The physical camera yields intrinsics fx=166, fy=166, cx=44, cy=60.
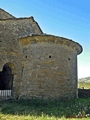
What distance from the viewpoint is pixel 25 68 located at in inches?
478

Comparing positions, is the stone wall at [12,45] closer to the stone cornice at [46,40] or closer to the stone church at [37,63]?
the stone church at [37,63]

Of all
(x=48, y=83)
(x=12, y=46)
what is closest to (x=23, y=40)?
(x=12, y=46)

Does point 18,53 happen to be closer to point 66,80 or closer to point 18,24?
point 18,24

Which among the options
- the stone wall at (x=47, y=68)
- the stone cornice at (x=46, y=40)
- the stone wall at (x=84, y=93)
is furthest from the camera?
the stone wall at (x=84, y=93)

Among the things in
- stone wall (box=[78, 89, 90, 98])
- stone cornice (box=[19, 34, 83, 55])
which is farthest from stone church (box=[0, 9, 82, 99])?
stone wall (box=[78, 89, 90, 98])

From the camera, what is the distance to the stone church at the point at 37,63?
37.4 feet

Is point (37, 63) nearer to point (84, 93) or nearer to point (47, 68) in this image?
point (47, 68)

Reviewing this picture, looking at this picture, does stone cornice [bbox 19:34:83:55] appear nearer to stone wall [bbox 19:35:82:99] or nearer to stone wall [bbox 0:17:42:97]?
stone wall [bbox 19:35:82:99]

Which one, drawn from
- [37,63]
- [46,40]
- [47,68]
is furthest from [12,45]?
[47,68]

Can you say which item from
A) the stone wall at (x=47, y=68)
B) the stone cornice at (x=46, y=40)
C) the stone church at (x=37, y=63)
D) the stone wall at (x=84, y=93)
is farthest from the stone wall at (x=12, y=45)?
the stone wall at (x=84, y=93)

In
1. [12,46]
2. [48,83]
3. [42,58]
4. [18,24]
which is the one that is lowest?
[48,83]

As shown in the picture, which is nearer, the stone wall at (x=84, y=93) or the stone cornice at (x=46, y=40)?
the stone cornice at (x=46, y=40)

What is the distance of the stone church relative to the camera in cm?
1141

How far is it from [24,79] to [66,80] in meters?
3.03
